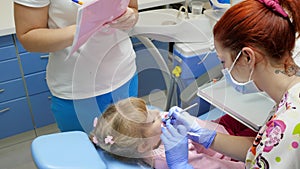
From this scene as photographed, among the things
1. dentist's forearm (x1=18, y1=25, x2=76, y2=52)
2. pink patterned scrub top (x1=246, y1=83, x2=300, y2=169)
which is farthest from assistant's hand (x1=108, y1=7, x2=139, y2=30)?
pink patterned scrub top (x1=246, y1=83, x2=300, y2=169)

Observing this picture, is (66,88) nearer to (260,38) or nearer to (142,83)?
(142,83)

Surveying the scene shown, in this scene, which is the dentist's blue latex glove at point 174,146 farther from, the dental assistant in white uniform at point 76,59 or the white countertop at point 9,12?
the white countertop at point 9,12

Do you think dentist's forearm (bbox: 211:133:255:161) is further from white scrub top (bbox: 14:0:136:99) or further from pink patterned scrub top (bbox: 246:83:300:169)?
white scrub top (bbox: 14:0:136:99)

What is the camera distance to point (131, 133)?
1169 millimetres

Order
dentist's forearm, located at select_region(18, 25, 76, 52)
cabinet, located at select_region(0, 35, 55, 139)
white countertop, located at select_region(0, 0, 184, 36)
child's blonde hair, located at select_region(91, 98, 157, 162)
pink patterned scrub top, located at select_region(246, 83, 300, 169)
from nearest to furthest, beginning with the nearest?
1. pink patterned scrub top, located at select_region(246, 83, 300, 169)
2. dentist's forearm, located at select_region(18, 25, 76, 52)
3. child's blonde hair, located at select_region(91, 98, 157, 162)
4. white countertop, located at select_region(0, 0, 184, 36)
5. cabinet, located at select_region(0, 35, 55, 139)

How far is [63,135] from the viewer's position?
1141mm

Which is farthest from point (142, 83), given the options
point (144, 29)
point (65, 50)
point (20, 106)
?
point (20, 106)

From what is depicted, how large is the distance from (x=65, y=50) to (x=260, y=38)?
60 centimetres

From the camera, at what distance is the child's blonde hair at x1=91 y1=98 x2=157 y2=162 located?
1.17 meters

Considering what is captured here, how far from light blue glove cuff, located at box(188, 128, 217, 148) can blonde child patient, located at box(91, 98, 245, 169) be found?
0.12 m

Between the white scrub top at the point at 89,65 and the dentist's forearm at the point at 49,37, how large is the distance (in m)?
0.06

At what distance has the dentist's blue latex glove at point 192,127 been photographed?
1244 millimetres

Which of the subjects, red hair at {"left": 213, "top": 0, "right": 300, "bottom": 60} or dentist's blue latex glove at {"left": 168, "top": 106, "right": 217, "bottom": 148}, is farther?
dentist's blue latex glove at {"left": 168, "top": 106, "right": 217, "bottom": 148}

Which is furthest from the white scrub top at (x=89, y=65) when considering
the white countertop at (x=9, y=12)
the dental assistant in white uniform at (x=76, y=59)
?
the white countertop at (x=9, y=12)
